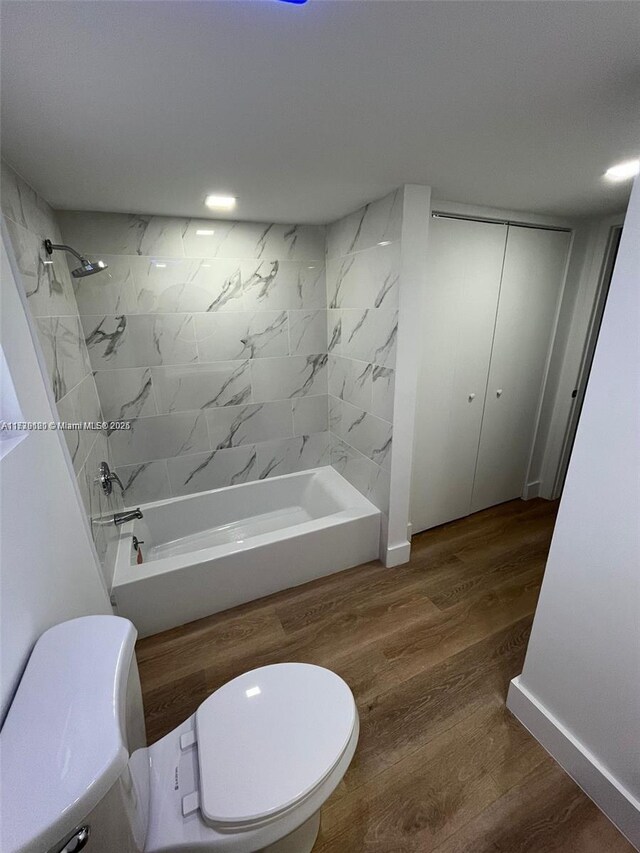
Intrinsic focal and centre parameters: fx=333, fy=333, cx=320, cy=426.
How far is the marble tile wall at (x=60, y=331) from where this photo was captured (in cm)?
116

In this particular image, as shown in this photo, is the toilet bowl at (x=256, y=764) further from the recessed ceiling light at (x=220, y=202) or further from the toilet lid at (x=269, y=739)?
the recessed ceiling light at (x=220, y=202)

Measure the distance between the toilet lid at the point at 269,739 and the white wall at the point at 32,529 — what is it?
0.51 meters

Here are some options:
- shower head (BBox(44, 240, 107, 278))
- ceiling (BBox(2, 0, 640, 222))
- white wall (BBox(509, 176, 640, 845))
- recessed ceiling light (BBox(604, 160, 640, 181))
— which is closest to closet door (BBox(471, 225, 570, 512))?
recessed ceiling light (BBox(604, 160, 640, 181))

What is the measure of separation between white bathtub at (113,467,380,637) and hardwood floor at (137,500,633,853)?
105mm

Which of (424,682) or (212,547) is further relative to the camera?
(212,547)

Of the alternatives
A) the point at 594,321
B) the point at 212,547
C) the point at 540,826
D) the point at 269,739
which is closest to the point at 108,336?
the point at 212,547

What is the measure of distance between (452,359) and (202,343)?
1.60 m

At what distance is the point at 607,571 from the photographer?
0.97 meters

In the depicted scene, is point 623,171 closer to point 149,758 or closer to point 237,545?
point 237,545

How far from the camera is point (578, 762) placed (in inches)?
44.4

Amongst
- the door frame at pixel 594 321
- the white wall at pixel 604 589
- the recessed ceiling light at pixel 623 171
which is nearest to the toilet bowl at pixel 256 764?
the white wall at pixel 604 589

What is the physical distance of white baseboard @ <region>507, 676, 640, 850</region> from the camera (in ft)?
3.32

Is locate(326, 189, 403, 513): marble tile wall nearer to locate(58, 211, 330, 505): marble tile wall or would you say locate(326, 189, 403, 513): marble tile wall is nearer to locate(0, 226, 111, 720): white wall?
locate(58, 211, 330, 505): marble tile wall

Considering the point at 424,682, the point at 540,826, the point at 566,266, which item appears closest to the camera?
the point at 540,826
